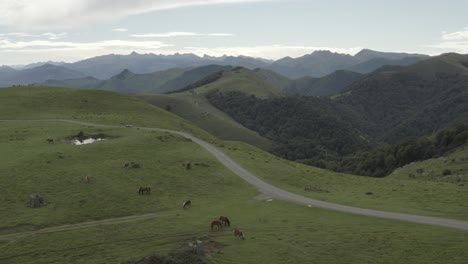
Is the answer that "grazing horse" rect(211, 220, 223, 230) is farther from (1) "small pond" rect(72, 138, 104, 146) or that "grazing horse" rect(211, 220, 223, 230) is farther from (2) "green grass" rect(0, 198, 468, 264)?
(1) "small pond" rect(72, 138, 104, 146)

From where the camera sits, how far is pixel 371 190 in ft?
199

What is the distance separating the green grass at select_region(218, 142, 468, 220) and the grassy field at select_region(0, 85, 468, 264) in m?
0.19

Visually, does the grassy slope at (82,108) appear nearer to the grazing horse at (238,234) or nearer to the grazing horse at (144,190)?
the grazing horse at (144,190)

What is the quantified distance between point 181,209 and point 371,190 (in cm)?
2984

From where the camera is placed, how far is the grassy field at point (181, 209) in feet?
112

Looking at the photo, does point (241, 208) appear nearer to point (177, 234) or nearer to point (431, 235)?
point (177, 234)

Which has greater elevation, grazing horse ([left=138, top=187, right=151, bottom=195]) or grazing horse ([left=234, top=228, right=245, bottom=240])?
grazing horse ([left=138, top=187, right=151, bottom=195])

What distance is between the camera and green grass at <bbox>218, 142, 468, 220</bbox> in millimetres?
48562

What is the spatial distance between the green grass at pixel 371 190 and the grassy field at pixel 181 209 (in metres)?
0.19

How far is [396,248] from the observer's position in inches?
1348

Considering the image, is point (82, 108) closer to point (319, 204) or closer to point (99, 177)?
point (99, 177)

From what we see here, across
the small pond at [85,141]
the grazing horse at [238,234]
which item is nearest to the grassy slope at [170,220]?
the grazing horse at [238,234]

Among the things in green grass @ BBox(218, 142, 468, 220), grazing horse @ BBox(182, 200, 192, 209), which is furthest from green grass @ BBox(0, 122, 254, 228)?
green grass @ BBox(218, 142, 468, 220)

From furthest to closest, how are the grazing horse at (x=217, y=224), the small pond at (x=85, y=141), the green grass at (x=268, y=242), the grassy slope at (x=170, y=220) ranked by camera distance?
the small pond at (x=85, y=141) → the grazing horse at (x=217, y=224) → the grassy slope at (x=170, y=220) → the green grass at (x=268, y=242)
